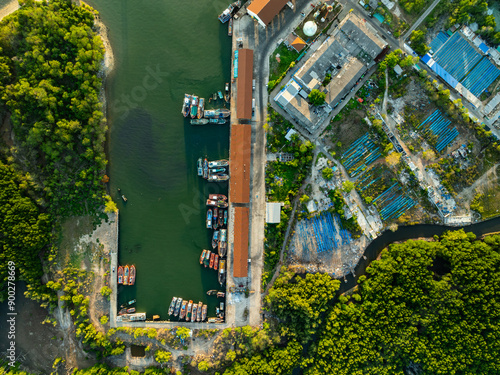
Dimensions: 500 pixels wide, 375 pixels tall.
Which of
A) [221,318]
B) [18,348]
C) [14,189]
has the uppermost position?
[14,189]

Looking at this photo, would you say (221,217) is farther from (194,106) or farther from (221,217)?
(194,106)

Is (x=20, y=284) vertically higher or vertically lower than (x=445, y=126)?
lower

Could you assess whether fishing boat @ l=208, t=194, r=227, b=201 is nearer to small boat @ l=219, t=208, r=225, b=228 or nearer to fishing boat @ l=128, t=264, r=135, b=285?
small boat @ l=219, t=208, r=225, b=228

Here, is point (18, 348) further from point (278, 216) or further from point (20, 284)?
point (278, 216)

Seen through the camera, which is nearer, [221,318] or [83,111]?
[83,111]

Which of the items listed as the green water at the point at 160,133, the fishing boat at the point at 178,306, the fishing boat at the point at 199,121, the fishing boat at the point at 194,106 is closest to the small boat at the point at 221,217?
the green water at the point at 160,133

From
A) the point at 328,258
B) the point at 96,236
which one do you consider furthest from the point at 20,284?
the point at 328,258

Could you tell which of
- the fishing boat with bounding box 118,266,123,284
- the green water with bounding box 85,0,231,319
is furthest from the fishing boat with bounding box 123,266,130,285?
the green water with bounding box 85,0,231,319

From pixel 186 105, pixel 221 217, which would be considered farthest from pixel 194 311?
pixel 186 105
